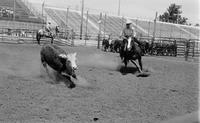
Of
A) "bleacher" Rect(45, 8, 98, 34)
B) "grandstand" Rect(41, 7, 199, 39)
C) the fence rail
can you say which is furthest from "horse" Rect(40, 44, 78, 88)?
"bleacher" Rect(45, 8, 98, 34)

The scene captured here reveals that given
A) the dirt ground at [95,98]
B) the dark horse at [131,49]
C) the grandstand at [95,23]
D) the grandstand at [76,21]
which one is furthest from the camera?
the grandstand at [95,23]

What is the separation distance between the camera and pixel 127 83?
31.6 ft

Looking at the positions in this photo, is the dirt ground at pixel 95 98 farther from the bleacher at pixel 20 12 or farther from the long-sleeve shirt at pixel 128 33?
the bleacher at pixel 20 12

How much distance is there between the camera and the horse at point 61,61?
28.3 feet

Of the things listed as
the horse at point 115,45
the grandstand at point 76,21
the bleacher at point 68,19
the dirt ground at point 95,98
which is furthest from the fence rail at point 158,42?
the dirt ground at point 95,98

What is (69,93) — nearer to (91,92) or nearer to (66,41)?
(91,92)

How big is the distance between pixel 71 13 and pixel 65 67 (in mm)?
44126

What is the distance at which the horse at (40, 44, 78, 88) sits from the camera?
28.3 feet

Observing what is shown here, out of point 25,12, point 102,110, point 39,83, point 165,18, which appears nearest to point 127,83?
point 39,83

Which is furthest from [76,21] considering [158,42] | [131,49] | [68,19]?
[131,49]

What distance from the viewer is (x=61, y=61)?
9.03 m

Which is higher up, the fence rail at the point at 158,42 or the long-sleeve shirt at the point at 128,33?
the long-sleeve shirt at the point at 128,33

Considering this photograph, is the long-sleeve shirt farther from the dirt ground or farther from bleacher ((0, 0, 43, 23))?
bleacher ((0, 0, 43, 23))

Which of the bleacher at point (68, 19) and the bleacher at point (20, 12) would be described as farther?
the bleacher at point (68, 19)
